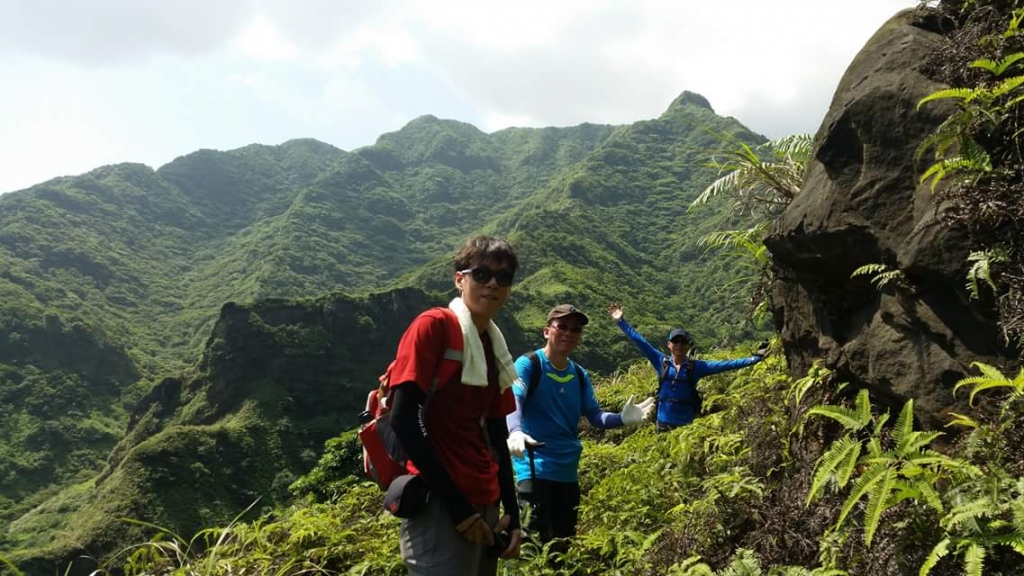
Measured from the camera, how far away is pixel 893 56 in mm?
3973

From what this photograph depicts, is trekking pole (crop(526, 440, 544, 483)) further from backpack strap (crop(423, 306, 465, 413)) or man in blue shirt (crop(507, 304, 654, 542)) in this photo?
backpack strap (crop(423, 306, 465, 413))

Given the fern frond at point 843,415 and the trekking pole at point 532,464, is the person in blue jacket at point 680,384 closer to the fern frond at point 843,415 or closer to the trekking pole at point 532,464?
the trekking pole at point 532,464

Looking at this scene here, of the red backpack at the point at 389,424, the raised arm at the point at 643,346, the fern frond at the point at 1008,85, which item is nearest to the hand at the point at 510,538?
the red backpack at the point at 389,424

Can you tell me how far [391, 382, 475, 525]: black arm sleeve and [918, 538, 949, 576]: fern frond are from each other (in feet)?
5.29

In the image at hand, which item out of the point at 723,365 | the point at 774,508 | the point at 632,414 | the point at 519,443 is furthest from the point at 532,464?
the point at 723,365

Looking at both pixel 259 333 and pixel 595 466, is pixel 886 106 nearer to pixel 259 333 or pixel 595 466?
pixel 595 466

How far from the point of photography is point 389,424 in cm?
246

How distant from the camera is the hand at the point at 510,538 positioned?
→ 2.73m

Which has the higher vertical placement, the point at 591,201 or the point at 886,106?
the point at 591,201

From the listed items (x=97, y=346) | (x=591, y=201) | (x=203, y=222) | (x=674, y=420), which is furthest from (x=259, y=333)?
(x=203, y=222)

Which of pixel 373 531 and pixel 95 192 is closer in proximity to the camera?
pixel 373 531

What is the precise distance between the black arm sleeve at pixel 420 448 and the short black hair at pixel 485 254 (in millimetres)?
623

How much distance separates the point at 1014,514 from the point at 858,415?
0.75 meters

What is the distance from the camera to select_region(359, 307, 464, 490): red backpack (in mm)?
2451
